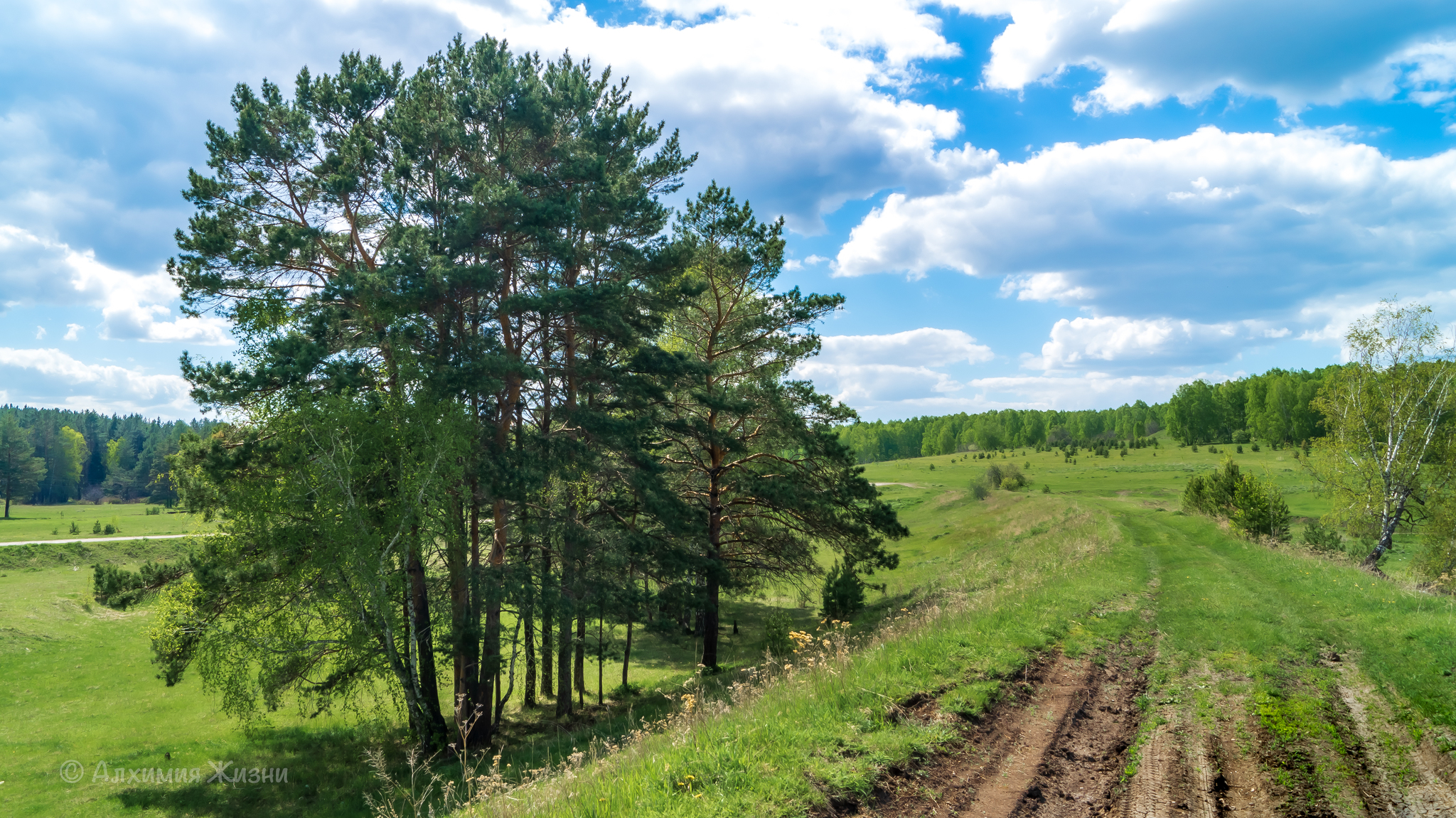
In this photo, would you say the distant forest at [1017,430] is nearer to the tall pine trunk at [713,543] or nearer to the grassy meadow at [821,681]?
the grassy meadow at [821,681]

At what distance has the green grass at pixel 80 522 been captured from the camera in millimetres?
50562

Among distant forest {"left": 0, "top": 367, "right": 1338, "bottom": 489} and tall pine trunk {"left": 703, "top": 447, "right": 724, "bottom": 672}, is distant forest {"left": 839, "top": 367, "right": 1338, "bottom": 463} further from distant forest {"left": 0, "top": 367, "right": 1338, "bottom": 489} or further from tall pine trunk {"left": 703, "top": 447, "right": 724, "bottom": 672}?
tall pine trunk {"left": 703, "top": 447, "right": 724, "bottom": 672}

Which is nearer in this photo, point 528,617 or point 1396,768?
point 1396,768

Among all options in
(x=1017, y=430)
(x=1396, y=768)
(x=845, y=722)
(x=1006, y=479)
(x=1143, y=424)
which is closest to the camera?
(x=1396, y=768)

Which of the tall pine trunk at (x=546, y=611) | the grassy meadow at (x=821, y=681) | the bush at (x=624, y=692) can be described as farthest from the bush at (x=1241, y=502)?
the tall pine trunk at (x=546, y=611)

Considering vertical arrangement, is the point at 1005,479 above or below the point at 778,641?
above

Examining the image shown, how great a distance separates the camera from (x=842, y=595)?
27.1m

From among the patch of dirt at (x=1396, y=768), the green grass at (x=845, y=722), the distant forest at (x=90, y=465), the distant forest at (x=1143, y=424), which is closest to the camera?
the patch of dirt at (x=1396, y=768)

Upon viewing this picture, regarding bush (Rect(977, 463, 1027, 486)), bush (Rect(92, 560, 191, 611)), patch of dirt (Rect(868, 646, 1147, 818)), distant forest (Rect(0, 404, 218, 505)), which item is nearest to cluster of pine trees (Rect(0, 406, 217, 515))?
distant forest (Rect(0, 404, 218, 505))

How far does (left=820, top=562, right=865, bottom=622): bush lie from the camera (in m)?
27.1

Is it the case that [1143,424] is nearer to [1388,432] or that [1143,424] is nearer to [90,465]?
[1388,432]

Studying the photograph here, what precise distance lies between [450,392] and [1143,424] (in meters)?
160

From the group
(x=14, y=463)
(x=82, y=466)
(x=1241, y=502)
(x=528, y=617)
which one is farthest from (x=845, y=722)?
(x=82, y=466)

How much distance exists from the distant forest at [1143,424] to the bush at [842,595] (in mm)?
35337
